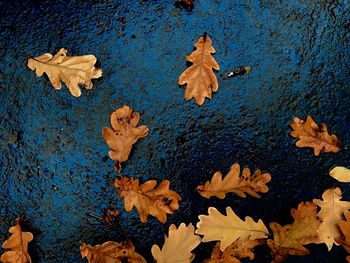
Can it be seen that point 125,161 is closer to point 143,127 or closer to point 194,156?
point 143,127

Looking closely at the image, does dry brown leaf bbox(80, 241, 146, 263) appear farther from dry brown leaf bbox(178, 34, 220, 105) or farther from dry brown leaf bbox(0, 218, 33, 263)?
dry brown leaf bbox(178, 34, 220, 105)

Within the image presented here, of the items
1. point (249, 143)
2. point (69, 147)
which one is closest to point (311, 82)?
point (249, 143)

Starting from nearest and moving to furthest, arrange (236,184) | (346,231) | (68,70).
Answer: (346,231) < (236,184) < (68,70)

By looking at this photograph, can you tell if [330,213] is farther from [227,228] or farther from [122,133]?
[122,133]

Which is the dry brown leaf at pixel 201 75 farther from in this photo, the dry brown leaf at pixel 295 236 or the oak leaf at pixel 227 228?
the dry brown leaf at pixel 295 236

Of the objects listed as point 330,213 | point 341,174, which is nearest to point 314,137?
point 341,174
